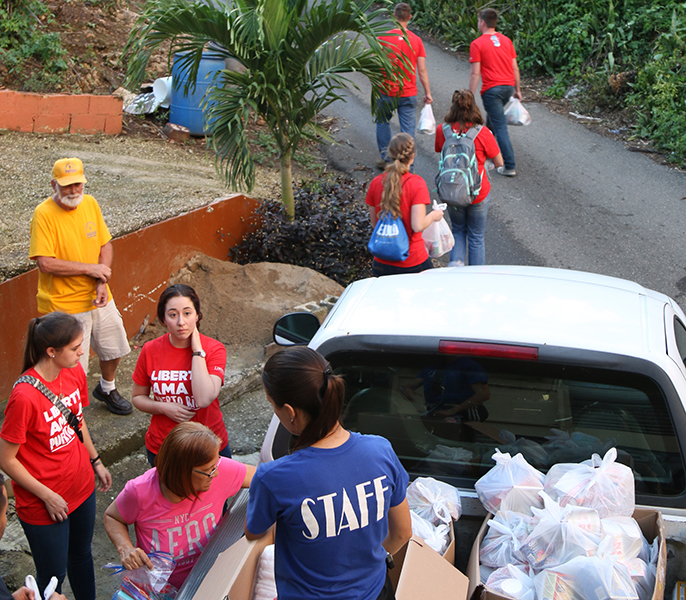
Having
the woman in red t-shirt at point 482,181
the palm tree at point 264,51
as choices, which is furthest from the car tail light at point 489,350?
the palm tree at point 264,51

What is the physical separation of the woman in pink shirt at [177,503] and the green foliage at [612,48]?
9.20m

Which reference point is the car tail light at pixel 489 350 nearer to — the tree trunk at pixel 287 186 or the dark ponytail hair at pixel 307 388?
the dark ponytail hair at pixel 307 388

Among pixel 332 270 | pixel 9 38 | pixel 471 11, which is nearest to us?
pixel 332 270

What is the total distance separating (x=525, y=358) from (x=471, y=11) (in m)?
14.0

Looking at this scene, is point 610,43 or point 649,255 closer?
point 649,255

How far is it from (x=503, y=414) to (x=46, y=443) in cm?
196

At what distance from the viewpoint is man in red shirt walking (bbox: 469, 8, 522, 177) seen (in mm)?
8609

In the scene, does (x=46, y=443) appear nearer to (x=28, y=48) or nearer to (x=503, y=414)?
(x=503, y=414)

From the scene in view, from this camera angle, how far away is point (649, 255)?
299 inches

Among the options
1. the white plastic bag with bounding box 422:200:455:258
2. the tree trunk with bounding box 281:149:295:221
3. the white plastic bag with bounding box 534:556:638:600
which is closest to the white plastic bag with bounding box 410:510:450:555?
the white plastic bag with bounding box 534:556:638:600

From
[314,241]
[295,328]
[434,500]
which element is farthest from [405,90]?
[434,500]

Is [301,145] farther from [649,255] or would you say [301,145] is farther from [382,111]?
[649,255]

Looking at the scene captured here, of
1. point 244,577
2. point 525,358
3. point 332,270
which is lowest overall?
point 332,270

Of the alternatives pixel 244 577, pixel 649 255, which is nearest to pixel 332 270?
pixel 649 255
